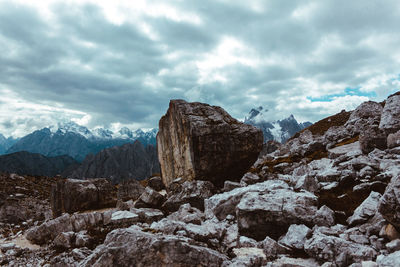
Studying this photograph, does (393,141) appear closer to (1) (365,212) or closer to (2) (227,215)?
(1) (365,212)

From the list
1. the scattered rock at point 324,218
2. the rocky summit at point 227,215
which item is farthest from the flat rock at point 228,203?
the scattered rock at point 324,218

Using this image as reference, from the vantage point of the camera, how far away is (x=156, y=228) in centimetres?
1270

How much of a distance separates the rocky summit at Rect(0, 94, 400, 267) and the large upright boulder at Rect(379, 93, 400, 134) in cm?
9

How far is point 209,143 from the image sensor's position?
2716 centimetres

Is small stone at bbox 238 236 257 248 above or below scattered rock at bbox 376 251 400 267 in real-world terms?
below

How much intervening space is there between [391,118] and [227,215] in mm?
24033

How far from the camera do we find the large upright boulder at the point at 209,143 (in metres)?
27.0

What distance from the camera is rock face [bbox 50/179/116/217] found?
109ft

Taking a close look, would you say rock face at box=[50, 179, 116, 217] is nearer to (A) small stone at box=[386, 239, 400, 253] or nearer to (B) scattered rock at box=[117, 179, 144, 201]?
(B) scattered rock at box=[117, 179, 144, 201]

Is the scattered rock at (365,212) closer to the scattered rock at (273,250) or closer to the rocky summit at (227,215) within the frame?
the rocky summit at (227,215)

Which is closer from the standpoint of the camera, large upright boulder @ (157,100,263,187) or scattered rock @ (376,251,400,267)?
A: scattered rock @ (376,251,400,267)

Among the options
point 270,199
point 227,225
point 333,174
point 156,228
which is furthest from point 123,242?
point 333,174

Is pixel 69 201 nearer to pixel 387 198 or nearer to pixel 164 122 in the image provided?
pixel 164 122

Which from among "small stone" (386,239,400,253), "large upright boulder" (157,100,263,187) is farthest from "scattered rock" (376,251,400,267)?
"large upright boulder" (157,100,263,187)
